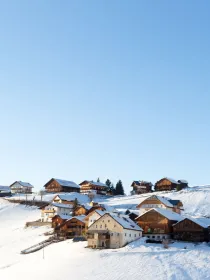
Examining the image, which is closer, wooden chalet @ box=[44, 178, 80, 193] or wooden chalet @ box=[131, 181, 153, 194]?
wooden chalet @ box=[131, 181, 153, 194]

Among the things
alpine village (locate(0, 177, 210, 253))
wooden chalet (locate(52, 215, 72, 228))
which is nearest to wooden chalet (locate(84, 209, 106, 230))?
alpine village (locate(0, 177, 210, 253))

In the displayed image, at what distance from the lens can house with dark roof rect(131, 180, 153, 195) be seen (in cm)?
13912

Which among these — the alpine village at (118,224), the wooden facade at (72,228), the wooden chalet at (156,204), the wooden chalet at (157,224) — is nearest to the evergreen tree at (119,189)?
the alpine village at (118,224)

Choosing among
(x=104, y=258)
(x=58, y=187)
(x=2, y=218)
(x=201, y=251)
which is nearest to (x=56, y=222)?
(x=2, y=218)

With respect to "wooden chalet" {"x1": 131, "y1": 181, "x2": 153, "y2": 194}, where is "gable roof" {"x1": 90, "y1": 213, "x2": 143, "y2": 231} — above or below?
below

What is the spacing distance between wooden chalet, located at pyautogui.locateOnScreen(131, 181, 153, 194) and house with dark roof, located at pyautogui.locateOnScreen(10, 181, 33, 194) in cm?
3928

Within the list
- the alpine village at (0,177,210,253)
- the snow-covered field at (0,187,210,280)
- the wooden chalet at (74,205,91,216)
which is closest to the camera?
the snow-covered field at (0,187,210,280)

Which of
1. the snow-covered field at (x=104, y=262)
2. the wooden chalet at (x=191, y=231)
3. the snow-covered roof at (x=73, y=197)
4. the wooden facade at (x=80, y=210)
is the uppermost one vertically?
the snow-covered roof at (x=73, y=197)

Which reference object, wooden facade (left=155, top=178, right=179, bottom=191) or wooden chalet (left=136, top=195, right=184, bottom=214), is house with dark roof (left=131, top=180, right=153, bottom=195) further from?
wooden chalet (left=136, top=195, right=184, bottom=214)

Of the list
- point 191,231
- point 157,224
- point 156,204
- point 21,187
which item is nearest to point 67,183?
point 21,187

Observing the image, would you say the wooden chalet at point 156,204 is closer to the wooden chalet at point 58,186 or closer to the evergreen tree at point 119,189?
the wooden chalet at point 58,186

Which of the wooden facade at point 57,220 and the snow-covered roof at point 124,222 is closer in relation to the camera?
the snow-covered roof at point 124,222

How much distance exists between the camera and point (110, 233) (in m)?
70.1

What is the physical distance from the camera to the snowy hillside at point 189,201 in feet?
324
